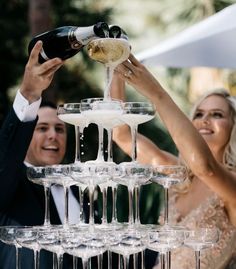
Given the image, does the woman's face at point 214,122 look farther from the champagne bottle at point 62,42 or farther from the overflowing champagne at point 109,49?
the overflowing champagne at point 109,49

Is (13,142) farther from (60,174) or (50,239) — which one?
(50,239)

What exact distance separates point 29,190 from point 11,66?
27.7 ft

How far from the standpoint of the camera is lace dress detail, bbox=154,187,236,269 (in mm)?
3824

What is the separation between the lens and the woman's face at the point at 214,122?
405cm

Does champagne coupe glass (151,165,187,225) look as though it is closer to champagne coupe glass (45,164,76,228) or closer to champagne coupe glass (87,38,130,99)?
champagne coupe glass (45,164,76,228)

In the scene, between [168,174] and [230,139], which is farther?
[230,139]

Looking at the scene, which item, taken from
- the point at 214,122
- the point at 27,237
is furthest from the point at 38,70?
the point at 214,122

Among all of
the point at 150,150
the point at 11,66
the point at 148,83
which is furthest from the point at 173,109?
the point at 11,66

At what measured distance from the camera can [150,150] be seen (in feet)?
14.6

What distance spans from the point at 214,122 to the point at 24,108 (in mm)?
1309

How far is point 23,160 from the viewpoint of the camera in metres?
3.14

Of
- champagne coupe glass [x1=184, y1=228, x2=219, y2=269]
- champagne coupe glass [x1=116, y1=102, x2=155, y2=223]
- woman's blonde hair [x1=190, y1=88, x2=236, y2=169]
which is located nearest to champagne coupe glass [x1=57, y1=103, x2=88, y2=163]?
champagne coupe glass [x1=116, y1=102, x2=155, y2=223]

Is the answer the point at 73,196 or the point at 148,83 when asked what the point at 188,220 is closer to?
the point at 73,196

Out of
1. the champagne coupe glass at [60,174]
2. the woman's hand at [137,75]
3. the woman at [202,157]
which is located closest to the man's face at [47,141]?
the woman at [202,157]
